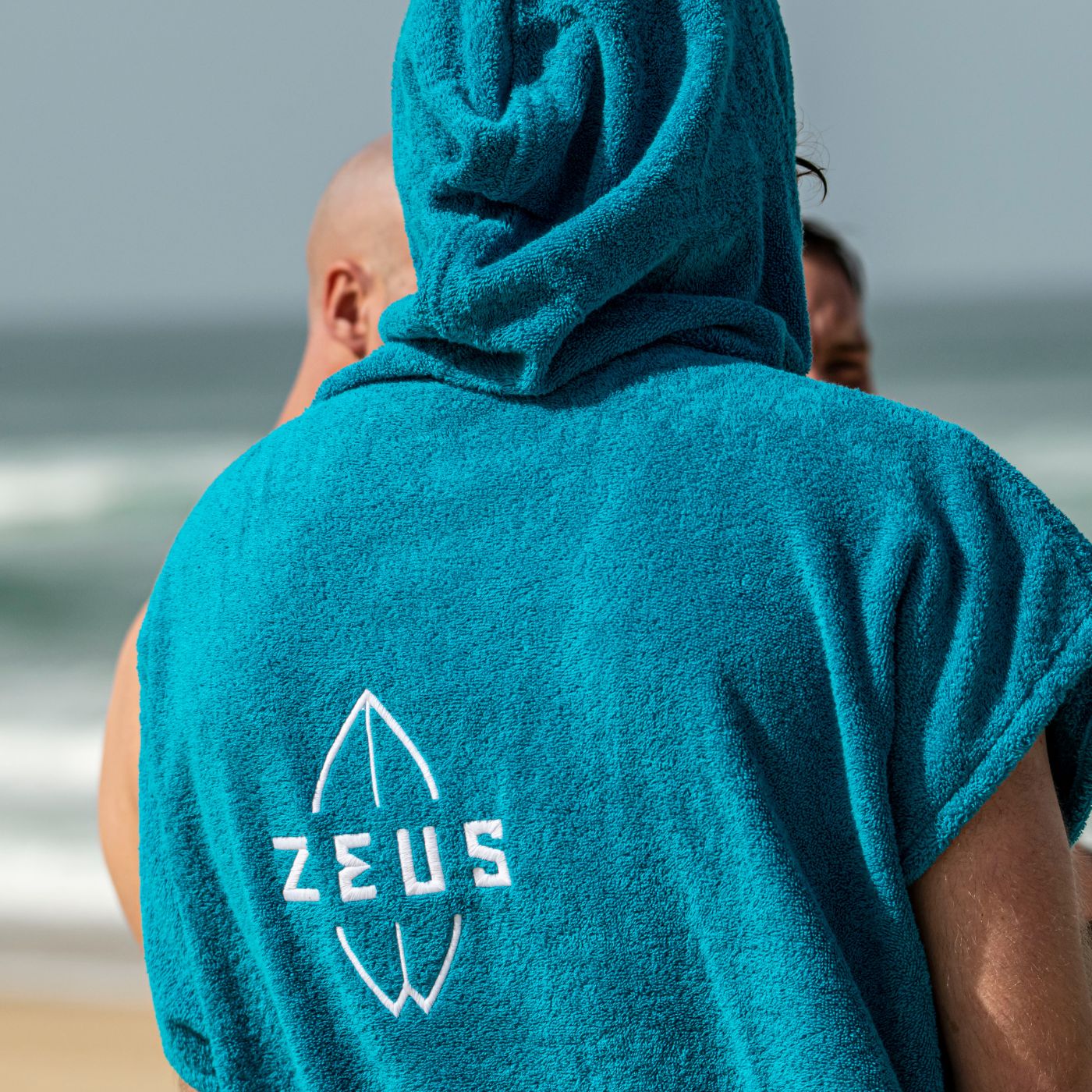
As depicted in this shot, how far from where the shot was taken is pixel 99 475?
1719 centimetres

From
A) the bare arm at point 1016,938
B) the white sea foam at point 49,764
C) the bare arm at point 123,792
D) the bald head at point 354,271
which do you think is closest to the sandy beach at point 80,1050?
the white sea foam at point 49,764

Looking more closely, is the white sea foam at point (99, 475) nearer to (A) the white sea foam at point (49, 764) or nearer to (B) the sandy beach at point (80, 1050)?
(A) the white sea foam at point (49, 764)

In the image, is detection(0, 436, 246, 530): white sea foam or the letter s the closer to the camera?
the letter s

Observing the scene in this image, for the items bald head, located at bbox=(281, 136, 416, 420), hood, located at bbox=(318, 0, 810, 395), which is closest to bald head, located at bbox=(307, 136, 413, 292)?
bald head, located at bbox=(281, 136, 416, 420)

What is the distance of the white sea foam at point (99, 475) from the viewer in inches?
599

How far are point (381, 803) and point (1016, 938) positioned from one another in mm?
405

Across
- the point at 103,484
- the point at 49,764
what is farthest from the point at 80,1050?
the point at 103,484

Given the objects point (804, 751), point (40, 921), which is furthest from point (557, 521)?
point (40, 921)

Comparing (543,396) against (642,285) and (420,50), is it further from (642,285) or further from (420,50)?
(420,50)

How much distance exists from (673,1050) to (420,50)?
0.68 meters

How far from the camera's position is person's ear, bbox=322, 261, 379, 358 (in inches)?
87.8

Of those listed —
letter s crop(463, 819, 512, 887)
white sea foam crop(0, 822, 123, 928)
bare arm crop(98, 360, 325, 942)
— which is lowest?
letter s crop(463, 819, 512, 887)

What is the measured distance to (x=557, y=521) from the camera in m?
0.92

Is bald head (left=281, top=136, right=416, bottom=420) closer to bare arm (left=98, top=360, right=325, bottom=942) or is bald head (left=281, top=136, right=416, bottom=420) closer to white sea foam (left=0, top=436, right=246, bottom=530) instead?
bare arm (left=98, top=360, right=325, bottom=942)
